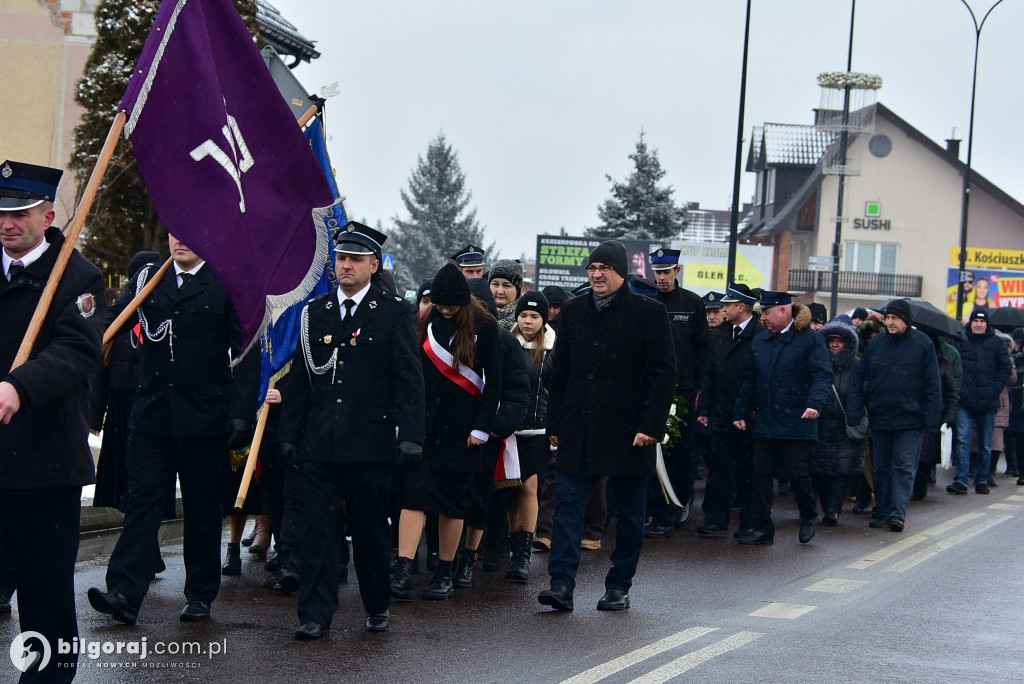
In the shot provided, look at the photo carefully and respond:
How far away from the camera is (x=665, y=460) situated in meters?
11.7

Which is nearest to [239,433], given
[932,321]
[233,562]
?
[233,562]

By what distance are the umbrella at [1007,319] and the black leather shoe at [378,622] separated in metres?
14.5

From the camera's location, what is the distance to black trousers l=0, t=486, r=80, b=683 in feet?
16.7

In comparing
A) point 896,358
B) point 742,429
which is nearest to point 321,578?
point 742,429

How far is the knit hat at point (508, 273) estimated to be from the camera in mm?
10070

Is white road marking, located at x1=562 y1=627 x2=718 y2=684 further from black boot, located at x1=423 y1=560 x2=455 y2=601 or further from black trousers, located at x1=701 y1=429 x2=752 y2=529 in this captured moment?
black trousers, located at x1=701 y1=429 x2=752 y2=529

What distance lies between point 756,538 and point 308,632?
17.4ft

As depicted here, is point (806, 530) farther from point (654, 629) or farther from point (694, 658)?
point (694, 658)

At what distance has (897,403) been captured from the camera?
40.3 ft

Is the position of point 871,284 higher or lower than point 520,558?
higher

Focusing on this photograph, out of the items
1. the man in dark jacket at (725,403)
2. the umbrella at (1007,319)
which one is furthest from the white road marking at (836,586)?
the umbrella at (1007,319)

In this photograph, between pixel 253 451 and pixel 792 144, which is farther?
pixel 792 144

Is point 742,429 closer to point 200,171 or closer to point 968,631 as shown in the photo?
point 968,631

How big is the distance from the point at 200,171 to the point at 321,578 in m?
2.12
